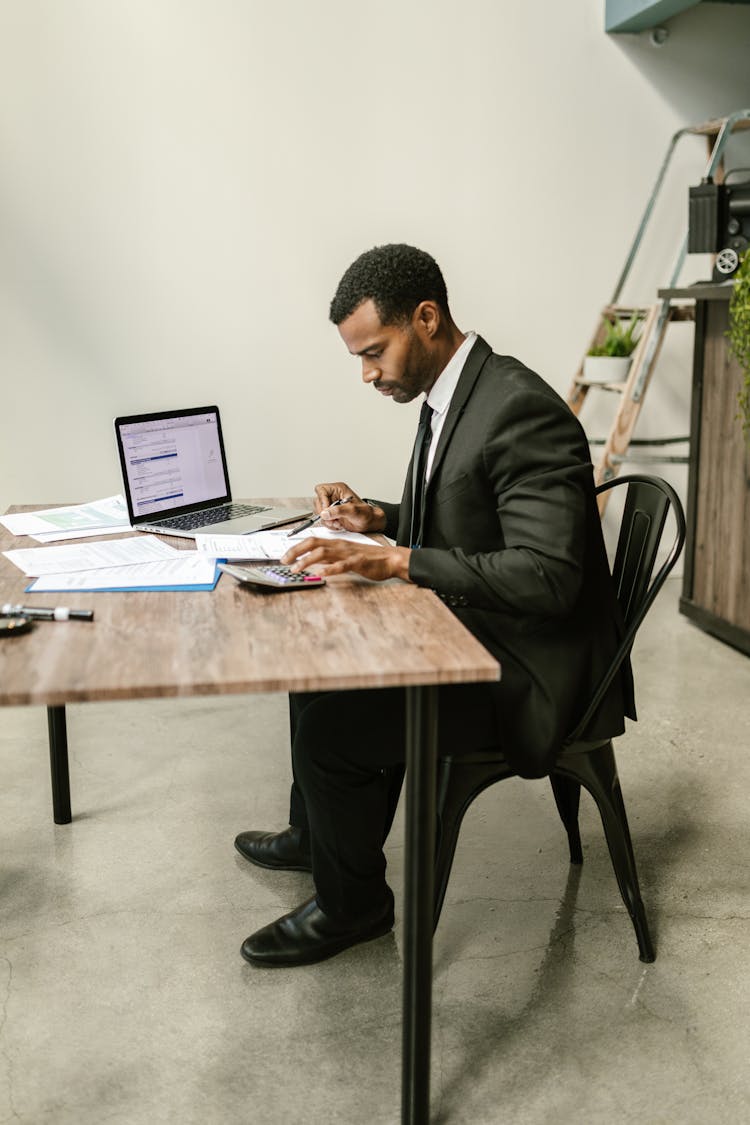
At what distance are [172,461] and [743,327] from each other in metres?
1.81

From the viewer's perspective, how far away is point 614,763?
1.83m

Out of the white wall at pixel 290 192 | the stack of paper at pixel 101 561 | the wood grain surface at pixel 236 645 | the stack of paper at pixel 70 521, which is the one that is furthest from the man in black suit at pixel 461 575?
the white wall at pixel 290 192

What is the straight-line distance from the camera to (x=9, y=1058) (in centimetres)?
163

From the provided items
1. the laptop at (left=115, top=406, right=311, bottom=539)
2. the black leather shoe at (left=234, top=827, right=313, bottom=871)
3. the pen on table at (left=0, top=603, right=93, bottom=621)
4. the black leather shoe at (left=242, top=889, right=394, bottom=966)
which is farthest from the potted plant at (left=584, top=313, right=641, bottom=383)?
the pen on table at (left=0, top=603, right=93, bottom=621)

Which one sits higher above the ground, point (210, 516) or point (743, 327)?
point (743, 327)

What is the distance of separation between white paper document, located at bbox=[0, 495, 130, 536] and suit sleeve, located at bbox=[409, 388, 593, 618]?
0.92 meters

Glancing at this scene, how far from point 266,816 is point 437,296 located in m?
1.26

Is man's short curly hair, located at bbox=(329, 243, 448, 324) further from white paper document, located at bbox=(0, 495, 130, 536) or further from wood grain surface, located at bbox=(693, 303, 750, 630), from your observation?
wood grain surface, located at bbox=(693, 303, 750, 630)

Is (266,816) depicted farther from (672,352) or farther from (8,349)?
(672,352)

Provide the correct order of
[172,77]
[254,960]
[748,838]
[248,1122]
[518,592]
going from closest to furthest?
[248,1122]
[518,592]
[254,960]
[748,838]
[172,77]

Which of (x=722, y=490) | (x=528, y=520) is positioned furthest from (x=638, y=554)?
(x=722, y=490)

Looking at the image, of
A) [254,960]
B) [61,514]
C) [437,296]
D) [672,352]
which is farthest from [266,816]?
[672,352]

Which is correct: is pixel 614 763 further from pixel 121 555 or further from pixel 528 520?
pixel 121 555

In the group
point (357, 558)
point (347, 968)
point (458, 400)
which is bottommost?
point (347, 968)
